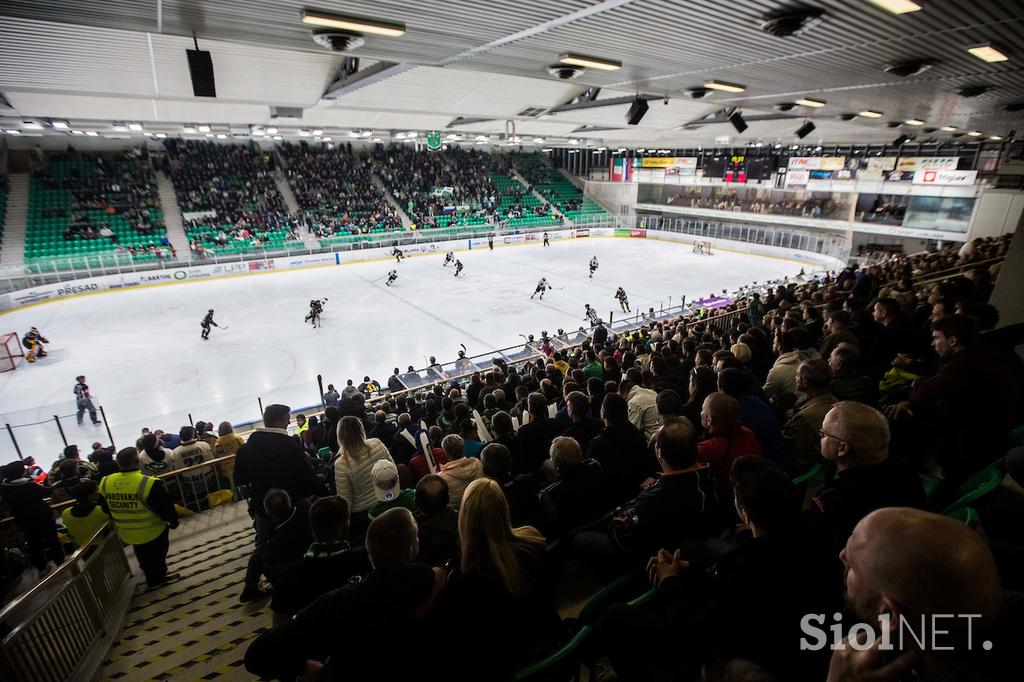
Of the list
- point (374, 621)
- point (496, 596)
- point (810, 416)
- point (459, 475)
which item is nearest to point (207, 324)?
point (459, 475)

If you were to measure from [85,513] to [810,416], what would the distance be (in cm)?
649

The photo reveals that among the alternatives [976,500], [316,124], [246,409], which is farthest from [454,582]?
[316,124]

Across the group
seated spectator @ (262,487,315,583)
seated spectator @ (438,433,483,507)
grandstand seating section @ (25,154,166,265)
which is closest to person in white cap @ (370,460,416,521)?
seated spectator @ (438,433,483,507)

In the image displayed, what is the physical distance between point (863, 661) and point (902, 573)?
0.91 ft

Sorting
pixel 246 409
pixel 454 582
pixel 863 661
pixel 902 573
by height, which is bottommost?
pixel 246 409

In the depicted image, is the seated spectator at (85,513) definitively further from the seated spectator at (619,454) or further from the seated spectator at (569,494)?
the seated spectator at (619,454)

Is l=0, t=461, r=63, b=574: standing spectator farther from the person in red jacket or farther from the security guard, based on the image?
the person in red jacket

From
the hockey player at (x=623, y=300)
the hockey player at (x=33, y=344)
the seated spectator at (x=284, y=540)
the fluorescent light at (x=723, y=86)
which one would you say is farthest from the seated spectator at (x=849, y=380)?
the hockey player at (x=33, y=344)

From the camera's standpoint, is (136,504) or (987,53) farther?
(987,53)

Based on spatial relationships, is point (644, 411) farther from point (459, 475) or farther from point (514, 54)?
point (514, 54)

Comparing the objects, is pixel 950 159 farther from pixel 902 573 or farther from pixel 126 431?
pixel 126 431

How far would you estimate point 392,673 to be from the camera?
1.75 metres

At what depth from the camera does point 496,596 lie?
188cm

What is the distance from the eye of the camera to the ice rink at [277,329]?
12.4 metres
